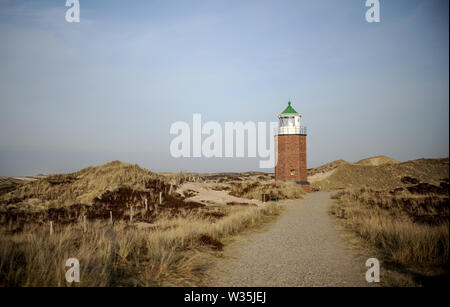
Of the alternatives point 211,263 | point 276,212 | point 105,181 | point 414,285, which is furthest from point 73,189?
point 414,285

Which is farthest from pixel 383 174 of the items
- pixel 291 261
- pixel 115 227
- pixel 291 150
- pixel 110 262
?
pixel 110 262

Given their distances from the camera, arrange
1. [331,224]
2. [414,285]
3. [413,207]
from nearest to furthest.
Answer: [414,285]
[331,224]
[413,207]

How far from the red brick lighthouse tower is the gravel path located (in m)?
20.4

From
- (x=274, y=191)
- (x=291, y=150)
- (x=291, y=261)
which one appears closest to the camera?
(x=291, y=261)

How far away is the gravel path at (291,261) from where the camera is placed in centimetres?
561

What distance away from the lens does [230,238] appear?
9875mm

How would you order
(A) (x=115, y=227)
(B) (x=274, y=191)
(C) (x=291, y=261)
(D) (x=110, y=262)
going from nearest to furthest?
(D) (x=110, y=262) → (C) (x=291, y=261) → (A) (x=115, y=227) → (B) (x=274, y=191)

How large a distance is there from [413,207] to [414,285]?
1260cm

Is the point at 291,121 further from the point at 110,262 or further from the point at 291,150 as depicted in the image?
the point at 110,262

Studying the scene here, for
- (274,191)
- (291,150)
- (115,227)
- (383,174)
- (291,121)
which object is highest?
(291,121)

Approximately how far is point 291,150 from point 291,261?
25182 mm

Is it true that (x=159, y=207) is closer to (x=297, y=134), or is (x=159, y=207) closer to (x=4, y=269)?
(x=4, y=269)

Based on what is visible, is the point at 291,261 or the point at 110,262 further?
the point at 291,261

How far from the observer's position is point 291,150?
3128 centimetres
